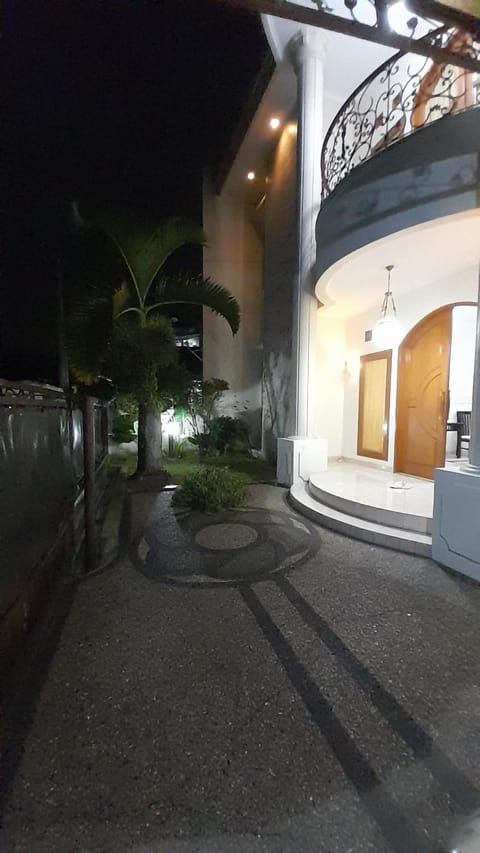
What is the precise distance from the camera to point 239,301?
40.3 ft

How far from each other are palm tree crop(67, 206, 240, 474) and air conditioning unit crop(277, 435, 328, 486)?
8.32ft

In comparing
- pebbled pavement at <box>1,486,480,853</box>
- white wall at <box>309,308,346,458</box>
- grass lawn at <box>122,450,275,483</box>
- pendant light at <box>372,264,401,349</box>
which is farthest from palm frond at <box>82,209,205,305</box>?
pebbled pavement at <box>1,486,480,853</box>

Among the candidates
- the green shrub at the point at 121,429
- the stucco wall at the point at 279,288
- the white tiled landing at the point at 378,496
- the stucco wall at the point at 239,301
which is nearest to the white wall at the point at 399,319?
the white tiled landing at the point at 378,496

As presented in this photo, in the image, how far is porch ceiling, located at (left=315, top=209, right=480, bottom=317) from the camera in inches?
155

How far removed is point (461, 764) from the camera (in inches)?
61.0

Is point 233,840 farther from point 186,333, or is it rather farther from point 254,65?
point 186,333

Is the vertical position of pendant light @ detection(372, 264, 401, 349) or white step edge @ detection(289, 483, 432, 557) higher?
pendant light @ detection(372, 264, 401, 349)

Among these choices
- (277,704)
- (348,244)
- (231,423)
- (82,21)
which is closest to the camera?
(277,704)

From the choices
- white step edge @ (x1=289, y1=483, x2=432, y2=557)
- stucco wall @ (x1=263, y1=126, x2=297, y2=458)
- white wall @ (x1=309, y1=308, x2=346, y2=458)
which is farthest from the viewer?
stucco wall @ (x1=263, y1=126, x2=297, y2=458)

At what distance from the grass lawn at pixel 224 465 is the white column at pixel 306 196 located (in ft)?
5.12

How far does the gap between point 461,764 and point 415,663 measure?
637mm

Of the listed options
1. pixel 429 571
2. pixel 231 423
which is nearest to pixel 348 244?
pixel 429 571

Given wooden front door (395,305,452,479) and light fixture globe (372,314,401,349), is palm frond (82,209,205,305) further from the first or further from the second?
wooden front door (395,305,452,479)

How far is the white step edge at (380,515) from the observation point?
3.96m
